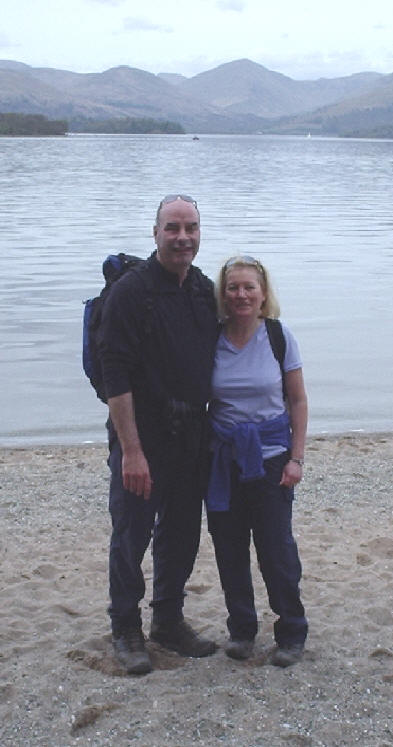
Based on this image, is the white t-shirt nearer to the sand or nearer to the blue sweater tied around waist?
the blue sweater tied around waist

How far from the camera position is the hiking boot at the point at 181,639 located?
15.8ft

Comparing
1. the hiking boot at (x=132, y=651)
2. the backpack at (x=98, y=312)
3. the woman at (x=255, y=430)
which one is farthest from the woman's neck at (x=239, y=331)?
the hiking boot at (x=132, y=651)

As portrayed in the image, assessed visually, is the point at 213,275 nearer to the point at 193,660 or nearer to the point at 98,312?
the point at 193,660

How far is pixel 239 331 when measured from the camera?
4.41 meters

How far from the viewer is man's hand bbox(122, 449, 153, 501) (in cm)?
427

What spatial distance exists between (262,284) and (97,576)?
2.31m

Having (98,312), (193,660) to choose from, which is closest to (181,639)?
(193,660)

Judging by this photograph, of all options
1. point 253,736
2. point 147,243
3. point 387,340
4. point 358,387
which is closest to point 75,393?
point 358,387

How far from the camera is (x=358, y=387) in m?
12.0

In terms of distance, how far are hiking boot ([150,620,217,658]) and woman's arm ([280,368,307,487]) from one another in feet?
3.19

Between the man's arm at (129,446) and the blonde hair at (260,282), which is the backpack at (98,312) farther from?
the blonde hair at (260,282)

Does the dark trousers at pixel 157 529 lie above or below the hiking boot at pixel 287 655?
above

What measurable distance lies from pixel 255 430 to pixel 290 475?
27cm

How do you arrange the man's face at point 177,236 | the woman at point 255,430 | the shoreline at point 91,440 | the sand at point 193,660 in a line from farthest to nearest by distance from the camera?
the shoreline at point 91,440
the woman at point 255,430
the man's face at point 177,236
the sand at point 193,660
